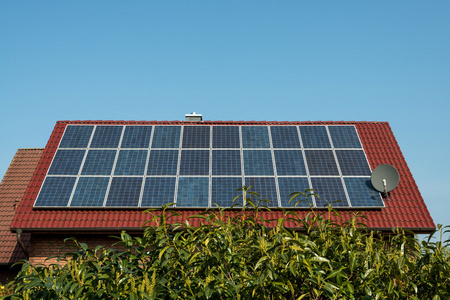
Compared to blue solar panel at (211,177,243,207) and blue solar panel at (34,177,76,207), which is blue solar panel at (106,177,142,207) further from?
blue solar panel at (211,177,243,207)

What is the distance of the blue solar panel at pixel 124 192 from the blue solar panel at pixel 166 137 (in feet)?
7.80

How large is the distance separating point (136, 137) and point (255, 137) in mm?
5001

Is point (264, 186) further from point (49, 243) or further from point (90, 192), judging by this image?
point (49, 243)

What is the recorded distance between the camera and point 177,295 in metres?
5.38

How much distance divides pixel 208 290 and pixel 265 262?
73cm

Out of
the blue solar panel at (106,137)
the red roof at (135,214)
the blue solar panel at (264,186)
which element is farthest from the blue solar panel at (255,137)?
the blue solar panel at (106,137)

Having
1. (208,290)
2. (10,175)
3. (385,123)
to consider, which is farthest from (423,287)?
(10,175)

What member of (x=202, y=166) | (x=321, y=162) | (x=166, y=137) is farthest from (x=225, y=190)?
(x=166, y=137)

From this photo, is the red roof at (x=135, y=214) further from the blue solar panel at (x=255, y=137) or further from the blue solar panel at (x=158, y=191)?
the blue solar panel at (x=255, y=137)

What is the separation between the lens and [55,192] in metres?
17.0

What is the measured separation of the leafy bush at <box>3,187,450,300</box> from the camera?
536cm

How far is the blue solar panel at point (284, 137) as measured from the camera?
1940 centimetres

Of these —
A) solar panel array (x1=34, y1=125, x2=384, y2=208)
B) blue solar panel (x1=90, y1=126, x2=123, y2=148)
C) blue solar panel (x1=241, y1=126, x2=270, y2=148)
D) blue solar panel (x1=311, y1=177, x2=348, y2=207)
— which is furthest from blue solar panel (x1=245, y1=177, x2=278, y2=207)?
blue solar panel (x1=90, y1=126, x2=123, y2=148)

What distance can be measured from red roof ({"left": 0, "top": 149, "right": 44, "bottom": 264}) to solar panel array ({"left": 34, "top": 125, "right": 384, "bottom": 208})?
10.9 ft
